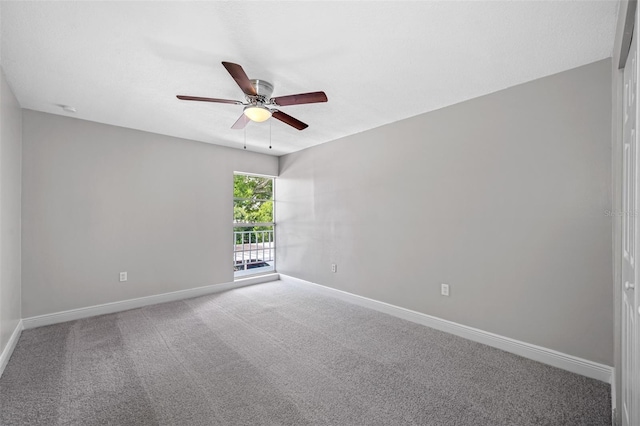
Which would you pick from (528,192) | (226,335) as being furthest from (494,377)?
(226,335)

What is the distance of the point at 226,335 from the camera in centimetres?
278

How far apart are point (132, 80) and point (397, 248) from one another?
3222 millimetres

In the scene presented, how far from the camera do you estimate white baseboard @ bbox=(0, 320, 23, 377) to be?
212 cm

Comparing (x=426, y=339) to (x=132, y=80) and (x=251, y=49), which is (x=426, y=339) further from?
(x=132, y=80)

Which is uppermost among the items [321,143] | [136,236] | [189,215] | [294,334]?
[321,143]

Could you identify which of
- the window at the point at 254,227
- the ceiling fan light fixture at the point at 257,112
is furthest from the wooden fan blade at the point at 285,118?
the window at the point at 254,227

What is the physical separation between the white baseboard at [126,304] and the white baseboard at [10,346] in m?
0.18

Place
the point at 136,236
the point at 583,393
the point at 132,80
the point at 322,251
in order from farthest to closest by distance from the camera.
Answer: the point at 322,251, the point at 136,236, the point at 132,80, the point at 583,393

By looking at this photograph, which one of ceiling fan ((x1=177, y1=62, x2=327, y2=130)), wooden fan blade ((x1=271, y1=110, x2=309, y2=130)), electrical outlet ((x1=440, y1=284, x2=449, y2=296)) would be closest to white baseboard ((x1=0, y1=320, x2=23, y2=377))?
ceiling fan ((x1=177, y1=62, x2=327, y2=130))

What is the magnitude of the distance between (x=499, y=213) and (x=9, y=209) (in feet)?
14.9

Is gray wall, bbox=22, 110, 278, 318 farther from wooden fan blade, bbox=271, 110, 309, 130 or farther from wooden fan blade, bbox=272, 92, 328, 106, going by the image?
wooden fan blade, bbox=272, 92, 328, 106

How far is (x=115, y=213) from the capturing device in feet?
11.4

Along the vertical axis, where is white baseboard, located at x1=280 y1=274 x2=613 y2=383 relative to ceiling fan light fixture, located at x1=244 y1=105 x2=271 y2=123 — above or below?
below

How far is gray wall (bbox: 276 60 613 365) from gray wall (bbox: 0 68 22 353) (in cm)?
350
